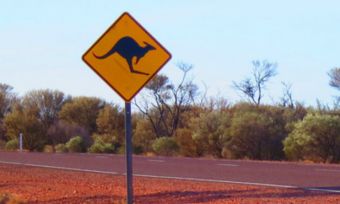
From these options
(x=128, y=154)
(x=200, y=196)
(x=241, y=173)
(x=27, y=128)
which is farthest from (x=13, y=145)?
(x=128, y=154)

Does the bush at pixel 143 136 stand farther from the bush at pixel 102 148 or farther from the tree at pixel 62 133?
the tree at pixel 62 133

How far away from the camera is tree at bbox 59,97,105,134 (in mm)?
77938

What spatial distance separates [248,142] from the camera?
43000 millimetres

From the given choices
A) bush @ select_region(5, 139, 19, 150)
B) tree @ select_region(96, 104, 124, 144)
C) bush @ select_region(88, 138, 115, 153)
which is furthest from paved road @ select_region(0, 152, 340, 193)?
tree @ select_region(96, 104, 124, 144)

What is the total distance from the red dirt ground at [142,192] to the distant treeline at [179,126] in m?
15.4

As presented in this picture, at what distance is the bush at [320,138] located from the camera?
3753 centimetres

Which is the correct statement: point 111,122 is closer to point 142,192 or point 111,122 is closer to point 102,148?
point 102,148

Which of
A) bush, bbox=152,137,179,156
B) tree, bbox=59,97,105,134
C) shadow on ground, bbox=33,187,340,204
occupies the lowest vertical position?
shadow on ground, bbox=33,187,340,204

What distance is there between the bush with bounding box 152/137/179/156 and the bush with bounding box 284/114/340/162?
13.0 metres

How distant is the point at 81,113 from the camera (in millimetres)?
78562

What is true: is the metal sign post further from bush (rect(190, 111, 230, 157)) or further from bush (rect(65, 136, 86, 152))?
bush (rect(65, 136, 86, 152))

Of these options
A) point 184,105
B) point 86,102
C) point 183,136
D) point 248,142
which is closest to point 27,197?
point 248,142

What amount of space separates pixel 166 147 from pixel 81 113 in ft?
98.0

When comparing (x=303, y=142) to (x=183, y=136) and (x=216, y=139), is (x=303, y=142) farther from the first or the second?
(x=183, y=136)
